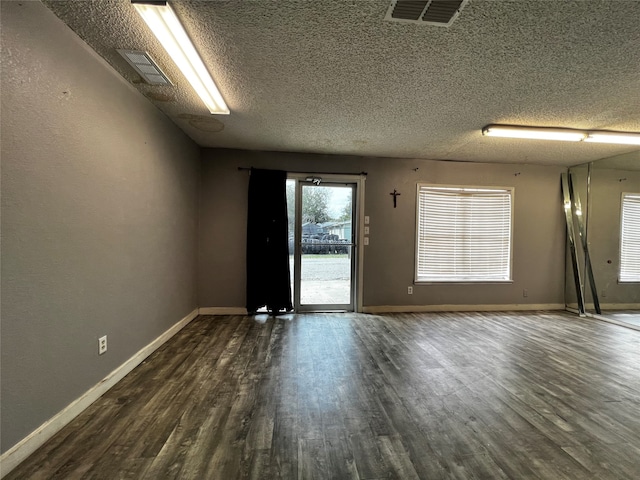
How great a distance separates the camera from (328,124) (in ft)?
10.3

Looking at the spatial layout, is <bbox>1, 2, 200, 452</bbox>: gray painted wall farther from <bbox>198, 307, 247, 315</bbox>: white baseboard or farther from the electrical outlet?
<bbox>198, 307, 247, 315</bbox>: white baseboard

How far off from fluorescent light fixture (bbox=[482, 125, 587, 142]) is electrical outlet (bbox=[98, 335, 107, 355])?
4.15 meters

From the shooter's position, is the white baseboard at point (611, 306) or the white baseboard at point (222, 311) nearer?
the white baseboard at point (222, 311)

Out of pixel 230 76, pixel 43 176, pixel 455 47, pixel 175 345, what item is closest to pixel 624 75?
pixel 455 47

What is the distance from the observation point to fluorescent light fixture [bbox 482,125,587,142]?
10.1 ft

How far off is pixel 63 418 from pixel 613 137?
19.0 feet

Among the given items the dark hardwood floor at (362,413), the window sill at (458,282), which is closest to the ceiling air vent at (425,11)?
the dark hardwood floor at (362,413)

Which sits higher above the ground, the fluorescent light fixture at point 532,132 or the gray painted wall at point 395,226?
the fluorescent light fixture at point 532,132

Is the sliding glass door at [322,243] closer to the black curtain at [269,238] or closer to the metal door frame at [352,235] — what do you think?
the metal door frame at [352,235]

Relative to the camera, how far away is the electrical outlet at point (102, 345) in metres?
2.04

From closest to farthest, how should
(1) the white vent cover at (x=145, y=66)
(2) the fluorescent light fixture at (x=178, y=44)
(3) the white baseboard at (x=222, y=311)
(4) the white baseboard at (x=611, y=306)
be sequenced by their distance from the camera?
(2) the fluorescent light fixture at (x=178, y=44) < (1) the white vent cover at (x=145, y=66) < (3) the white baseboard at (x=222, y=311) < (4) the white baseboard at (x=611, y=306)

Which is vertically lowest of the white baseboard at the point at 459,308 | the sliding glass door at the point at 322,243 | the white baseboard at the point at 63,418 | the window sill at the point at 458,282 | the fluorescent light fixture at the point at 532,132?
the white baseboard at the point at 459,308

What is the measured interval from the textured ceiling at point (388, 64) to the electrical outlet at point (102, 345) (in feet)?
6.74

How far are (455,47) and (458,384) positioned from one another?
249 centimetres
